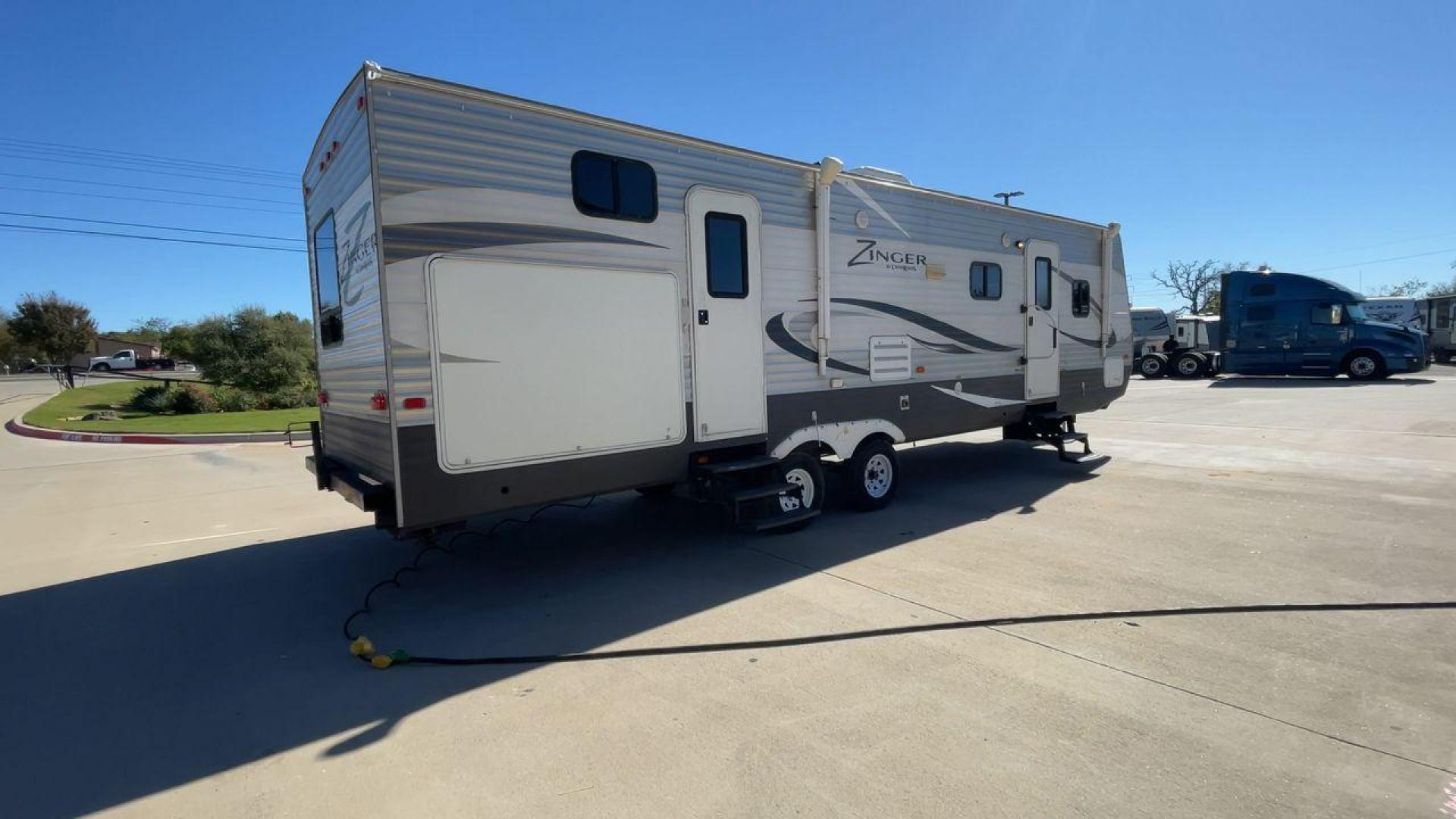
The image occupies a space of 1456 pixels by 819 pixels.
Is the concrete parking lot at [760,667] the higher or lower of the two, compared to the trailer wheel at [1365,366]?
lower

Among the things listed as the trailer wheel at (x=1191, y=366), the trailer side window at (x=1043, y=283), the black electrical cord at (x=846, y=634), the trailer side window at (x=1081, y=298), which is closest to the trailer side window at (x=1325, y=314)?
the trailer wheel at (x=1191, y=366)

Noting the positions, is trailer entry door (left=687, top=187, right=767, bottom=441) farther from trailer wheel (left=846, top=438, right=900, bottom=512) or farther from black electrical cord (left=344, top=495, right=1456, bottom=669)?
black electrical cord (left=344, top=495, right=1456, bottom=669)

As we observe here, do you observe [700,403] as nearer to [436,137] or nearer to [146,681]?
[436,137]

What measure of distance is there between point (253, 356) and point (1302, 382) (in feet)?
103

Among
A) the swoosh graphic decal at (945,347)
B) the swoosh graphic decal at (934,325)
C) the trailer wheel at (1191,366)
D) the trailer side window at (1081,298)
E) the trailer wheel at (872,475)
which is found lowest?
the trailer wheel at (872,475)

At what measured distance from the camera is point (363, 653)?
13.6ft

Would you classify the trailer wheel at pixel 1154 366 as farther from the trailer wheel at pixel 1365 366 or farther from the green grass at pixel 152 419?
the green grass at pixel 152 419

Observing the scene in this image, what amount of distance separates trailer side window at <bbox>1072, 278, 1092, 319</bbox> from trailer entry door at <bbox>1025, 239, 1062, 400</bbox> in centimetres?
53

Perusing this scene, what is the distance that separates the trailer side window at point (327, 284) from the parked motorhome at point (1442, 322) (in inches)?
1544

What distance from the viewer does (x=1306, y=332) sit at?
21312 millimetres

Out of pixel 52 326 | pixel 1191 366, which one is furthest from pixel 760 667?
pixel 52 326

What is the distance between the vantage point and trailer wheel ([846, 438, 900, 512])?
23.2 feet

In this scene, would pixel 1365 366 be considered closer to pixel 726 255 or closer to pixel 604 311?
pixel 726 255

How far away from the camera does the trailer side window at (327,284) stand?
18.2 feet
